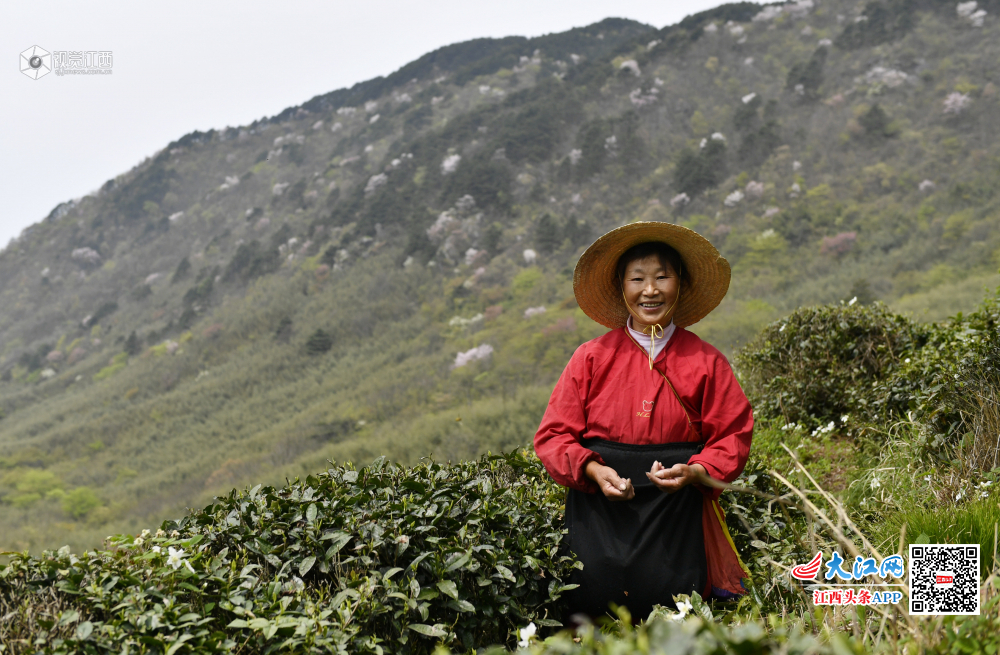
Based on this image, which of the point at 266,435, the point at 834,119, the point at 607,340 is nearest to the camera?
the point at 607,340

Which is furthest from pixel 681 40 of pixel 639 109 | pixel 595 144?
pixel 595 144

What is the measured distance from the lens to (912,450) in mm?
3119

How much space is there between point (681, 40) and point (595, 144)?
7.47 meters

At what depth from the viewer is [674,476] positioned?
2008 mm

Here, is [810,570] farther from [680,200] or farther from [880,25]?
[880,25]

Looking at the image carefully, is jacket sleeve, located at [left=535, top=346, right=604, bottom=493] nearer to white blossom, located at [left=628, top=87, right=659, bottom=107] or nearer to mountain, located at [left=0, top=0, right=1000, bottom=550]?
mountain, located at [left=0, top=0, right=1000, bottom=550]

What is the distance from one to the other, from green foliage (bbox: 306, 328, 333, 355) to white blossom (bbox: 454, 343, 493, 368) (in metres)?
6.02

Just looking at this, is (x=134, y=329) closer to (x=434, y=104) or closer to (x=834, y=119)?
(x=434, y=104)

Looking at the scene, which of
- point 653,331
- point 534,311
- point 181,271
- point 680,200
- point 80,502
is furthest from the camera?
point 181,271

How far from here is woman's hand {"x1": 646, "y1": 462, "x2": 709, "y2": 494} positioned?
6.48ft

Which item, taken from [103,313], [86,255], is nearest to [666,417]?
[103,313]

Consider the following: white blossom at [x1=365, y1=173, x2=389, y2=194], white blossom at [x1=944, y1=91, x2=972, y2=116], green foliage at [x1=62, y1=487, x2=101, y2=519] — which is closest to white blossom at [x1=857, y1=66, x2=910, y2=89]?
white blossom at [x1=944, y1=91, x2=972, y2=116]

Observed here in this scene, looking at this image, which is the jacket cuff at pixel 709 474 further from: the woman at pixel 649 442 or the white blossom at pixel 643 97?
the white blossom at pixel 643 97

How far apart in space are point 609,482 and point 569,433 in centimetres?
26
